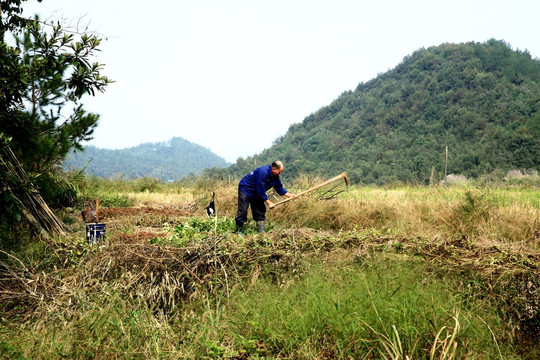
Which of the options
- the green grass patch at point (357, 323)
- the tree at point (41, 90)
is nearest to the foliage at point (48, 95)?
the tree at point (41, 90)

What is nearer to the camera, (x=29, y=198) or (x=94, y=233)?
(x=94, y=233)

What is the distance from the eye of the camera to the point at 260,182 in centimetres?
730

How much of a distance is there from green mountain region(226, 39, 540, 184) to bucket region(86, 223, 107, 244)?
114ft

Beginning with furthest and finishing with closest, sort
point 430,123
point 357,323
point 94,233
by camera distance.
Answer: point 430,123 → point 94,233 → point 357,323

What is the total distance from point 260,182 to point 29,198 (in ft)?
11.4

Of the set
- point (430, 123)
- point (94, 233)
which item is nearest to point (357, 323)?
point (94, 233)

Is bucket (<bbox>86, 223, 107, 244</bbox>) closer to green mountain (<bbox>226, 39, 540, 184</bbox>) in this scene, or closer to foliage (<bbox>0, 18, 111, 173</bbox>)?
foliage (<bbox>0, 18, 111, 173</bbox>)

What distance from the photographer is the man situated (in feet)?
24.0

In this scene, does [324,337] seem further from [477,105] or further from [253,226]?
[477,105]

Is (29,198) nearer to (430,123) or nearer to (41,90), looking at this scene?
(41,90)

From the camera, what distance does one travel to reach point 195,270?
4055 millimetres

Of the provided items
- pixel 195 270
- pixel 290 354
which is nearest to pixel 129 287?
pixel 195 270

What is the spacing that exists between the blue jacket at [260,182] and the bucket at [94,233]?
2713mm

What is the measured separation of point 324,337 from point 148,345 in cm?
115
